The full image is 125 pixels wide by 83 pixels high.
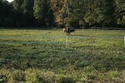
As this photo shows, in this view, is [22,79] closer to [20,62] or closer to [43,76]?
[43,76]

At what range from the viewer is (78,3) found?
7775cm

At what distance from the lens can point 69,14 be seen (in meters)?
76.7

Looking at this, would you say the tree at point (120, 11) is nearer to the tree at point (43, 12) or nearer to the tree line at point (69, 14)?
the tree line at point (69, 14)

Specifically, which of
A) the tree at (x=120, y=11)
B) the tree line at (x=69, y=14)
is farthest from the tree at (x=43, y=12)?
the tree at (x=120, y=11)

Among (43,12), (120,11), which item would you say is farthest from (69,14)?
(43,12)

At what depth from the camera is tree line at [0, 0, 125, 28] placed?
72500 mm

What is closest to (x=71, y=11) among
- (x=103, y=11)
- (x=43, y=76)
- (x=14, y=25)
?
(x=103, y=11)

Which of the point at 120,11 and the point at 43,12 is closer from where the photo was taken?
the point at 120,11

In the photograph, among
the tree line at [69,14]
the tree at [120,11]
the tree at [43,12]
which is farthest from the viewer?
the tree at [43,12]

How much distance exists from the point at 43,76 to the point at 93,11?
211ft

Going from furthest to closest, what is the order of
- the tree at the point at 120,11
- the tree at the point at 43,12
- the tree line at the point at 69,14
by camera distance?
the tree at the point at 43,12, the tree line at the point at 69,14, the tree at the point at 120,11

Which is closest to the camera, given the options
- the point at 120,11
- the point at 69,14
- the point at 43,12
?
the point at 120,11

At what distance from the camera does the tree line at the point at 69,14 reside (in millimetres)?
72500

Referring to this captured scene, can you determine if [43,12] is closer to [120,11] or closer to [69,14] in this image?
[69,14]
